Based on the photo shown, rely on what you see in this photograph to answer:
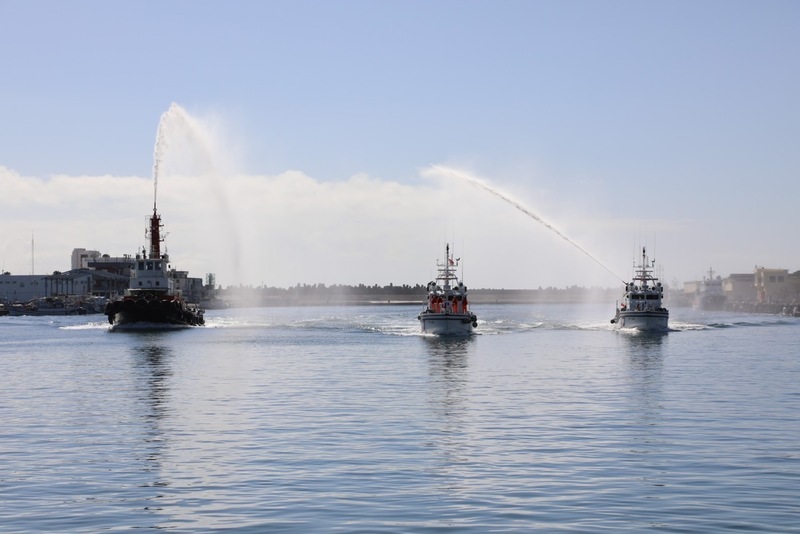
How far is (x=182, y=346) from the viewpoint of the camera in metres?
117

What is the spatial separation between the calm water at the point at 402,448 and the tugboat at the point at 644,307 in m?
60.6

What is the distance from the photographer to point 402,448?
131 feet

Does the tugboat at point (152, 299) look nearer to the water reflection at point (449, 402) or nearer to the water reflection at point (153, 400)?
the water reflection at point (153, 400)

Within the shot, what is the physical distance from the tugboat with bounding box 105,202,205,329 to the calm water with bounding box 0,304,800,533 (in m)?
77.9

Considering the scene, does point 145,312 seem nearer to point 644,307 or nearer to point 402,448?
point 644,307

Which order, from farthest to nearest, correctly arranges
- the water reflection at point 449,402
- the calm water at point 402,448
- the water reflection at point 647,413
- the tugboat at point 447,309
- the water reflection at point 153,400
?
the tugboat at point 447,309, the water reflection at point 449,402, the water reflection at point 647,413, the water reflection at point 153,400, the calm water at point 402,448

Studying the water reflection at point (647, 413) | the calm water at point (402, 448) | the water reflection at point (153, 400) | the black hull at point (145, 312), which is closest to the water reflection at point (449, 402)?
the calm water at point (402, 448)

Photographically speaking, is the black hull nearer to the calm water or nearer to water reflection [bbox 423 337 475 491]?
water reflection [bbox 423 337 475 491]

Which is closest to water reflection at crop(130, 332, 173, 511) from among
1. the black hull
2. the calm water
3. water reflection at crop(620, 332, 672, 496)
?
the calm water

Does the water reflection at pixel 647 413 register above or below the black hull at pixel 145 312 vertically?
below

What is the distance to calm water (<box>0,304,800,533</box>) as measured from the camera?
28.4 metres

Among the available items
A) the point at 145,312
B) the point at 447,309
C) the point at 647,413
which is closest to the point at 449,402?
the point at 647,413

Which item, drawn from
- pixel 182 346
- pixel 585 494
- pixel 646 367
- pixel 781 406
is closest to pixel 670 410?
pixel 781 406

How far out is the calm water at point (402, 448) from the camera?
2842 centimetres
